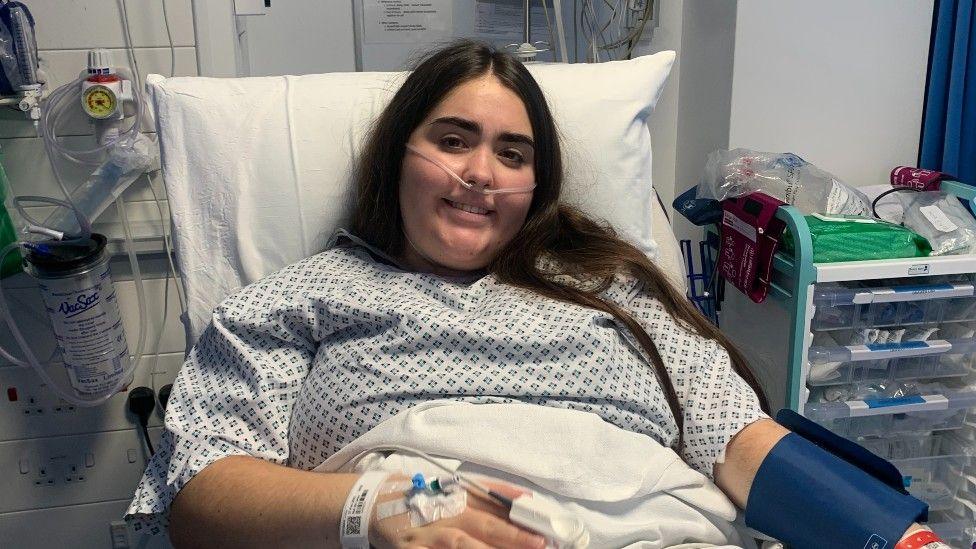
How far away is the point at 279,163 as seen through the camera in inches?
60.8

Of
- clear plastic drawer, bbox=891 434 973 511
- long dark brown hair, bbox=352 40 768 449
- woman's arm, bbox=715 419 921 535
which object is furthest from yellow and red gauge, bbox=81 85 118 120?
clear plastic drawer, bbox=891 434 973 511

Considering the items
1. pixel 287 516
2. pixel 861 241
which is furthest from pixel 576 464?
A: pixel 861 241

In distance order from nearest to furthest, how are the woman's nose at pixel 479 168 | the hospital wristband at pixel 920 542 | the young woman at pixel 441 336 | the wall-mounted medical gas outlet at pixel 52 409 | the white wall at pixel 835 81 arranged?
1. the hospital wristband at pixel 920 542
2. the young woman at pixel 441 336
3. the woman's nose at pixel 479 168
4. the wall-mounted medical gas outlet at pixel 52 409
5. the white wall at pixel 835 81

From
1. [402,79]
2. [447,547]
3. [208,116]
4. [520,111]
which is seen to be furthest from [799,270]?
[208,116]

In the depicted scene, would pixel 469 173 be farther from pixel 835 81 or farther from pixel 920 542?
pixel 835 81

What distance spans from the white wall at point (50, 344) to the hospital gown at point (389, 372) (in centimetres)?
62

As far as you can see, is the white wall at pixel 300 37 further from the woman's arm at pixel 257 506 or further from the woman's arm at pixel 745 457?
the woman's arm at pixel 745 457

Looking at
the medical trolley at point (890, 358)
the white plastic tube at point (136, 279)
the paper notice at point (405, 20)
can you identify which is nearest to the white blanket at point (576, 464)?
the medical trolley at point (890, 358)

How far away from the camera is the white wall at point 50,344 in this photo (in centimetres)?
169

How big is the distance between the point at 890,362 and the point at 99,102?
72.6 inches

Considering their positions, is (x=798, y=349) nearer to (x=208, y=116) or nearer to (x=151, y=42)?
(x=208, y=116)

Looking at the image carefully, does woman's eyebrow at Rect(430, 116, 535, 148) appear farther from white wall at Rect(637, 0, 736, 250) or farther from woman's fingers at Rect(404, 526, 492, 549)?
white wall at Rect(637, 0, 736, 250)

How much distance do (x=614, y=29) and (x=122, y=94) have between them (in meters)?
1.46

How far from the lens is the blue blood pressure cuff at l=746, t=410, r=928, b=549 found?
3.43 feet
